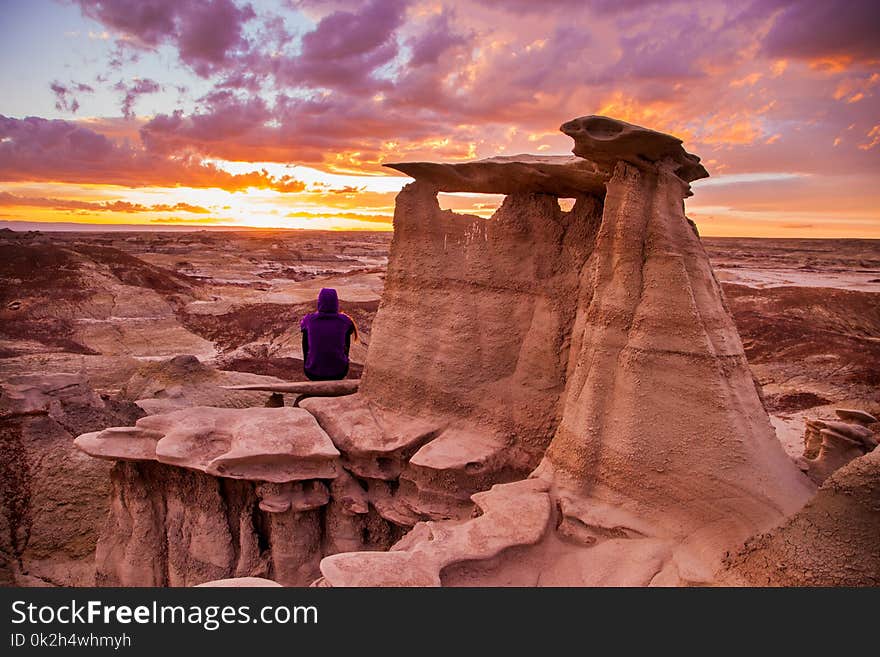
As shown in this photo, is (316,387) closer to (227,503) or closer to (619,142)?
(227,503)

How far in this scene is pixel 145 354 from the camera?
16984 mm

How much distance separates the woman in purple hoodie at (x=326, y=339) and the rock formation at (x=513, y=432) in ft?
2.63

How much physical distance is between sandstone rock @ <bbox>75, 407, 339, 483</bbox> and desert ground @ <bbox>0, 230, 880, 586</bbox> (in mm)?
1082

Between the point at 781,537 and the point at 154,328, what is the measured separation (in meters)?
19.7

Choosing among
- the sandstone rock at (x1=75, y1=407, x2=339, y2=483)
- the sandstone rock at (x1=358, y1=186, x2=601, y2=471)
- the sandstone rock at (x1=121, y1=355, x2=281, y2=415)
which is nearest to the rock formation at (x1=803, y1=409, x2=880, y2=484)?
the sandstone rock at (x1=358, y1=186, x2=601, y2=471)

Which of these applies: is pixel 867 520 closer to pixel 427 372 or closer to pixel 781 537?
pixel 781 537

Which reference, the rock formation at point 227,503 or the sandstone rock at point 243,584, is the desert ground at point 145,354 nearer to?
the rock formation at point 227,503

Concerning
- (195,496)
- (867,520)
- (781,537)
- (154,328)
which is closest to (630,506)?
(781,537)

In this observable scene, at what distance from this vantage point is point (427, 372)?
19.2ft

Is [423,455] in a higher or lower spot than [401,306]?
lower

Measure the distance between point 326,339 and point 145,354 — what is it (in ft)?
40.2

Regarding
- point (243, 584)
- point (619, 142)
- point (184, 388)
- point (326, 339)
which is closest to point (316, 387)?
point (326, 339)

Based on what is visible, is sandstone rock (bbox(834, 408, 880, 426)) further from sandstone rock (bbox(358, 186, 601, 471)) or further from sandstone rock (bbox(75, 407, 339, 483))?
sandstone rock (bbox(75, 407, 339, 483))

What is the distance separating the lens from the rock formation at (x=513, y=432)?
375cm
